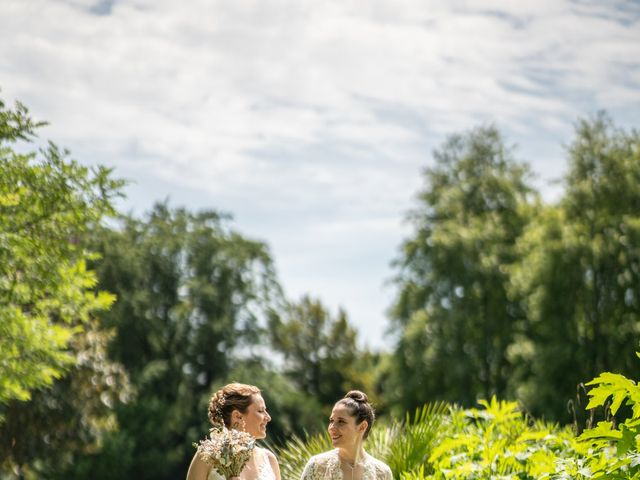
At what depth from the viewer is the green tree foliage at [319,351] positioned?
130ft

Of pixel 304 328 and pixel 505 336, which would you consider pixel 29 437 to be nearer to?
pixel 505 336

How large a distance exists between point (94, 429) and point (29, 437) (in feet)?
5.65

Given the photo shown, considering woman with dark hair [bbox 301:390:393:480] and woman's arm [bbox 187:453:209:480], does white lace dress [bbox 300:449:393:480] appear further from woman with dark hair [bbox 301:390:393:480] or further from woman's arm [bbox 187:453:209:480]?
woman's arm [bbox 187:453:209:480]

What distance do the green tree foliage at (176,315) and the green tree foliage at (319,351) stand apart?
4722 mm

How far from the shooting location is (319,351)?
40.6 m

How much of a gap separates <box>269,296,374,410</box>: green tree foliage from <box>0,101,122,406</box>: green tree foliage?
27035 millimetres

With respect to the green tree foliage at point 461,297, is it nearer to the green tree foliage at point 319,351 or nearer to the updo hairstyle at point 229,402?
the green tree foliage at point 319,351

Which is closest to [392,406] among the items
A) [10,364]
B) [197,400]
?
[197,400]

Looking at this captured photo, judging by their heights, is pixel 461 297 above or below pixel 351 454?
above

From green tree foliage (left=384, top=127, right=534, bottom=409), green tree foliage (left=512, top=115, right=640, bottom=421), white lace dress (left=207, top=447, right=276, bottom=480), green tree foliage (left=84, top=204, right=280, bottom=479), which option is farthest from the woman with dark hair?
green tree foliage (left=84, top=204, right=280, bottom=479)

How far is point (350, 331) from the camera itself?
134 ft

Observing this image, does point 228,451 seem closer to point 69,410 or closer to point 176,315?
point 69,410

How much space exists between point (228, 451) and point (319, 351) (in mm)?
34997

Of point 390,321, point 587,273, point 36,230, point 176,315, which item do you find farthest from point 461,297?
point 36,230
